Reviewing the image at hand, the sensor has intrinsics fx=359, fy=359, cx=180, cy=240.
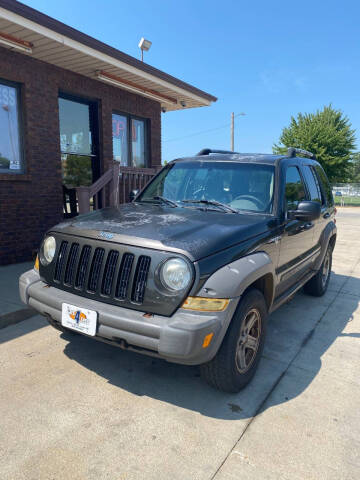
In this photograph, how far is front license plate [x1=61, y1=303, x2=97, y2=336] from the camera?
8.22 ft

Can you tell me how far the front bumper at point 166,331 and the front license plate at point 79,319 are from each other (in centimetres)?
4

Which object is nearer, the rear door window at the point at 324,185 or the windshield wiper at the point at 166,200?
the windshield wiper at the point at 166,200

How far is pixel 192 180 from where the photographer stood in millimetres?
3855

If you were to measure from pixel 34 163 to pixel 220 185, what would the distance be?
14.7ft

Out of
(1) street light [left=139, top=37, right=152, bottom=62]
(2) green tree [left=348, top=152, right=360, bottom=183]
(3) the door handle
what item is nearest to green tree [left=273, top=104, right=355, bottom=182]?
(2) green tree [left=348, top=152, right=360, bottom=183]

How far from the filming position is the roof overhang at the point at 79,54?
5.23m

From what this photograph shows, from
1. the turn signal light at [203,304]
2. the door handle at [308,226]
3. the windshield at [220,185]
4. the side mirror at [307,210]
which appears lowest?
the turn signal light at [203,304]

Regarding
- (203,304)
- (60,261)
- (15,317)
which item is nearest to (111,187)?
(15,317)

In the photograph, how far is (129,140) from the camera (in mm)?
9391

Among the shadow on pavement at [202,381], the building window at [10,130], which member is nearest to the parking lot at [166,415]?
the shadow on pavement at [202,381]

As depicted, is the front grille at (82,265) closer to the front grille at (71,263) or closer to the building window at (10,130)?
the front grille at (71,263)

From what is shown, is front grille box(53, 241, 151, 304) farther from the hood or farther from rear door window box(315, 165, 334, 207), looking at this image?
rear door window box(315, 165, 334, 207)

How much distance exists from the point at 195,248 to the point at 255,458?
1.31 metres

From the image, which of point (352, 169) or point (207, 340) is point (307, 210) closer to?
point (207, 340)
